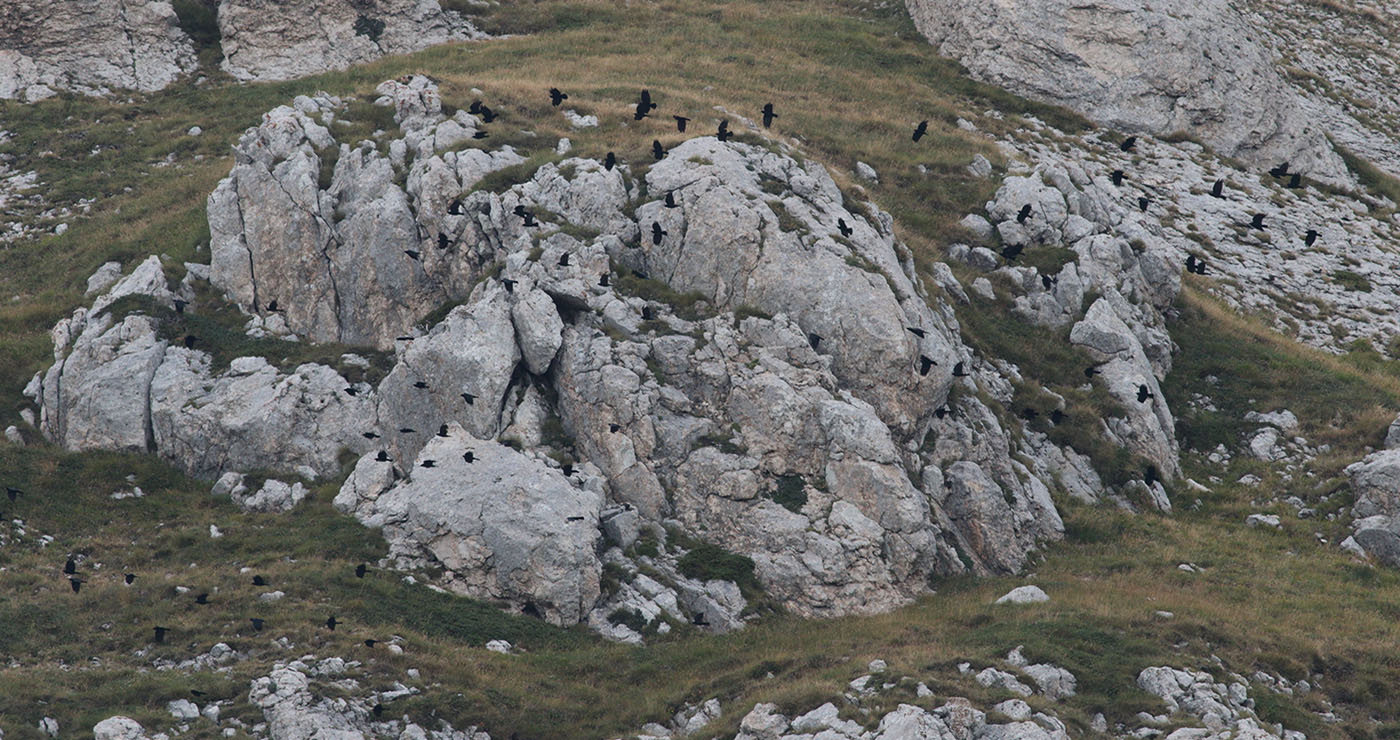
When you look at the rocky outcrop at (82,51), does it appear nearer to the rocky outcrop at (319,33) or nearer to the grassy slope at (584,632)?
the rocky outcrop at (319,33)

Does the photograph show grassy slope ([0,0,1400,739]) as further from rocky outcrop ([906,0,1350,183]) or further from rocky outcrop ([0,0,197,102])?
rocky outcrop ([906,0,1350,183])

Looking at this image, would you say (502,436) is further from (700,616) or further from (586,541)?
(700,616)

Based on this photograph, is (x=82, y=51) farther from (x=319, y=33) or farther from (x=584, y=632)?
(x=584, y=632)

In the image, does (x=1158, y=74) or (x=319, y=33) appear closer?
(x=1158, y=74)

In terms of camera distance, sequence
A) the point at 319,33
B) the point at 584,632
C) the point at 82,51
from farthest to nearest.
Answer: the point at 319,33 < the point at 82,51 < the point at 584,632

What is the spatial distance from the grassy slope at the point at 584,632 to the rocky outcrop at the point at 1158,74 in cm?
1211

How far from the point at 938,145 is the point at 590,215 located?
2091 cm

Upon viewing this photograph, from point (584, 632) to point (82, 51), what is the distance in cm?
4816

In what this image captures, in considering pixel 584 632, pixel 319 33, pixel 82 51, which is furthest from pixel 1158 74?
pixel 82 51

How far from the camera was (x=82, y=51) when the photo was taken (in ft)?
193

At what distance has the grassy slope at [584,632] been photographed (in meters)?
26.0

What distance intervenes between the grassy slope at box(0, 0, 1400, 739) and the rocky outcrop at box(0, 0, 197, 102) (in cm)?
719

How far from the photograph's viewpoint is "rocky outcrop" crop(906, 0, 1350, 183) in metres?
59.0

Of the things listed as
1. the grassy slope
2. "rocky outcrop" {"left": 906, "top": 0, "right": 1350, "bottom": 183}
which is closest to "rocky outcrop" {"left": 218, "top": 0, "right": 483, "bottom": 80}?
the grassy slope
